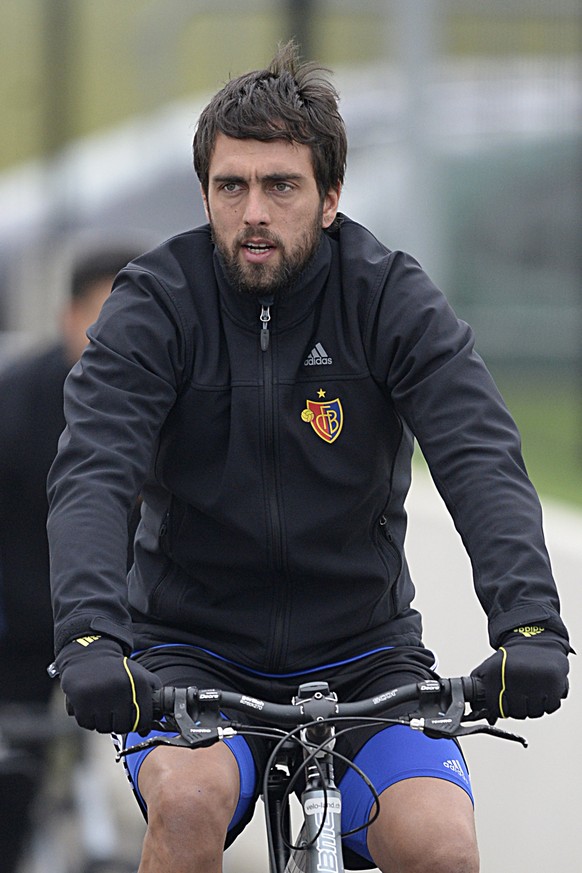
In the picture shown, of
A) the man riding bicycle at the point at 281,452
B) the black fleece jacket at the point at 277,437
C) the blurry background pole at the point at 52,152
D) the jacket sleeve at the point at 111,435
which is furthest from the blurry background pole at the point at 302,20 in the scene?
the jacket sleeve at the point at 111,435

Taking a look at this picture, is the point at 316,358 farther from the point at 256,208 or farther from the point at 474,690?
the point at 474,690

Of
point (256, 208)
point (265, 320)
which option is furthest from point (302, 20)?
point (256, 208)

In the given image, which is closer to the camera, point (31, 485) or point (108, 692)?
point (108, 692)

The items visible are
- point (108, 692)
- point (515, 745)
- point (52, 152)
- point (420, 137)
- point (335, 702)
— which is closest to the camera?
point (108, 692)

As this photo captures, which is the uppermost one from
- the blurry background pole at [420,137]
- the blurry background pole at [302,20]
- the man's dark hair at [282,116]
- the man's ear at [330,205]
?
the man's dark hair at [282,116]

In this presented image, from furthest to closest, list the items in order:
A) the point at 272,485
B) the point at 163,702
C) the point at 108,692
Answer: the point at 272,485 < the point at 163,702 < the point at 108,692

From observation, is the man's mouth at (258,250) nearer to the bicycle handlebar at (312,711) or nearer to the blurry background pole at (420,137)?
the bicycle handlebar at (312,711)

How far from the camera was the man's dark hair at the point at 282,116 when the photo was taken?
3.43 metres

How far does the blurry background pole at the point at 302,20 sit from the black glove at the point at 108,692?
927cm

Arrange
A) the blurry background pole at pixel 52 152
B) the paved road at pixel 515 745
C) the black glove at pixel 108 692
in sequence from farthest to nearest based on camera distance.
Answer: the blurry background pole at pixel 52 152 → the paved road at pixel 515 745 → the black glove at pixel 108 692

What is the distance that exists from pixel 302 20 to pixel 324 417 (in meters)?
8.80

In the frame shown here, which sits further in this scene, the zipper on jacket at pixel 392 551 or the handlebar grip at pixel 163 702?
the zipper on jacket at pixel 392 551

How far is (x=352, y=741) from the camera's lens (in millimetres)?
3455

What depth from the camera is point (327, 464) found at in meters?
3.53
